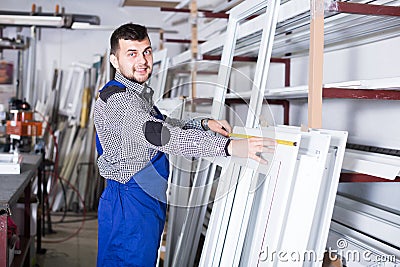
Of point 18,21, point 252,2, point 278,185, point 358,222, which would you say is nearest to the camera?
point 278,185

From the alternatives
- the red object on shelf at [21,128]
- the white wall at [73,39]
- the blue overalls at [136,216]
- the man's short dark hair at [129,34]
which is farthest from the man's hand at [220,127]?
the white wall at [73,39]

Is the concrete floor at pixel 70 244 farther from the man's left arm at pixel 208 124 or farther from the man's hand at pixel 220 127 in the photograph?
the man's hand at pixel 220 127

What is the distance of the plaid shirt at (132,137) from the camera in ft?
6.91

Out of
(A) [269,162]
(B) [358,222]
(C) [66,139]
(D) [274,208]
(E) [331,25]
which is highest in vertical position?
(E) [331,25]

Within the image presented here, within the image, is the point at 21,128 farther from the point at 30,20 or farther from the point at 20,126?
the point at 30,20

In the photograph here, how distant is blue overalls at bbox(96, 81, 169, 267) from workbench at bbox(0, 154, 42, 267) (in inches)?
16.8

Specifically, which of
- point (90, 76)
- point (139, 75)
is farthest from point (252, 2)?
point (90, 76)

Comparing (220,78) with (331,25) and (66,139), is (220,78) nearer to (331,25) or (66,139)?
(331,25)

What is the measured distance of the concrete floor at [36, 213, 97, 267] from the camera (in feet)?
15.1

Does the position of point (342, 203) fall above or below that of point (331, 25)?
below

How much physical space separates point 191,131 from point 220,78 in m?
1.16

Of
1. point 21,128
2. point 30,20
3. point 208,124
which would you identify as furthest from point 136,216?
point 30,20

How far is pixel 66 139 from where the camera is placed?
6.75 m

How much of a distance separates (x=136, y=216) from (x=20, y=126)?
2.28 meters
